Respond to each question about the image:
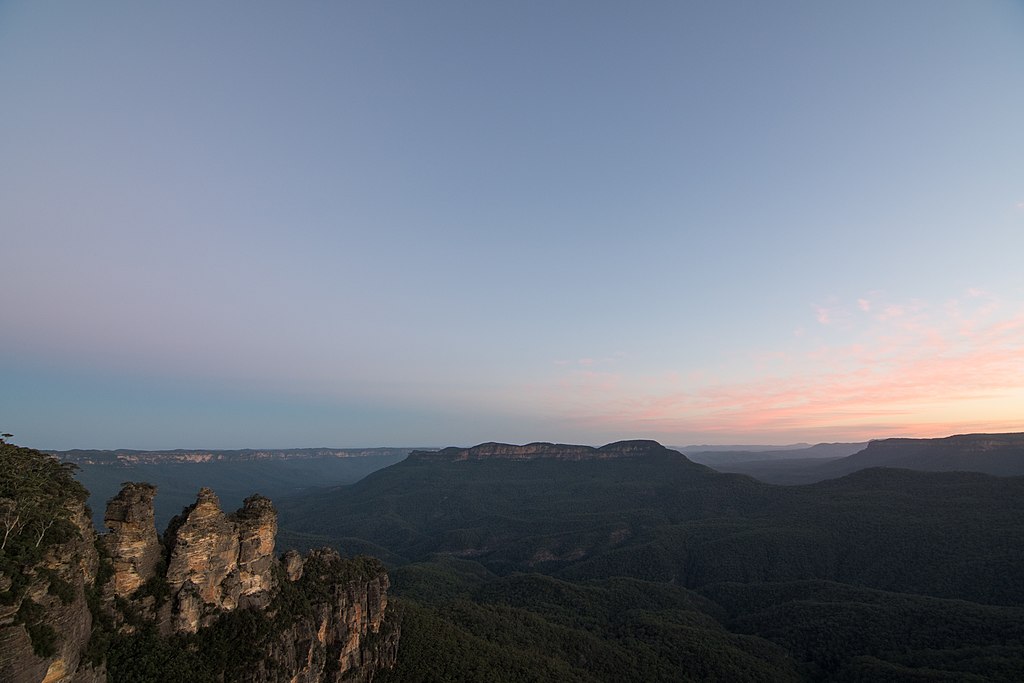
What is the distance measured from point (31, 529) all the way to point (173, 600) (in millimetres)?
21434

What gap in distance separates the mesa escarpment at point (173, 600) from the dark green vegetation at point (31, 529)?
0.10 metres

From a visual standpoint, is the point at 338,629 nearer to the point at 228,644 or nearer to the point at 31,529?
the point at 228,644

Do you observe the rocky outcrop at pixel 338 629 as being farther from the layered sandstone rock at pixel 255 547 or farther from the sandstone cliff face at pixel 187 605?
the layered sandstone rock at pixel 255 547

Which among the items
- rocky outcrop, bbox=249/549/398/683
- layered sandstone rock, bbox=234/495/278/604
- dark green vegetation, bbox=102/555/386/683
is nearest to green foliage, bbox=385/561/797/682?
rocky outcrop, bbox=249/549/398/683

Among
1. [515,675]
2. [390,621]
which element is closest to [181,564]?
[390,621]

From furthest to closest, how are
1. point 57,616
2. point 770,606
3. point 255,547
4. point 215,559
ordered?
point 770,606
point 255,547
point 215,559
point 57,616

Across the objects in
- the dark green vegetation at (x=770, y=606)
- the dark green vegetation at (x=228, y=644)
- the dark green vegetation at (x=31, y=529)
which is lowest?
the dark green vegetation at (x=770, y=606)

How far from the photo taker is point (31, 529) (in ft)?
101

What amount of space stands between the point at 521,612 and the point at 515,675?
3692 cm

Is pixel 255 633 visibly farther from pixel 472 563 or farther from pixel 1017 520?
pixel 1017 520

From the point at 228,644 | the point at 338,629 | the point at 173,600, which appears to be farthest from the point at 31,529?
the point at 338,629

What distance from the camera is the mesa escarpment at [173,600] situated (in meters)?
29.7

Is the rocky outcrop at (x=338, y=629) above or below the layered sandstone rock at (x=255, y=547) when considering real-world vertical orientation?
below

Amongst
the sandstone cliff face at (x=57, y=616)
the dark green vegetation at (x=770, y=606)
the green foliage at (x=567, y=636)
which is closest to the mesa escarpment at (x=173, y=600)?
the sandstone cliff face at (x=57, y=616)
